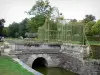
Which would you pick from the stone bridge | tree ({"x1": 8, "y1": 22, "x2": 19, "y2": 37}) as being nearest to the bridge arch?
the stone bridge

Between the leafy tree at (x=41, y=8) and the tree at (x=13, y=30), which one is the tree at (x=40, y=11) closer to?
the leafy tree at (x=41, y=8)

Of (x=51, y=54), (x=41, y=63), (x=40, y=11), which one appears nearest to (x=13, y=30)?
(x=40, y=11)

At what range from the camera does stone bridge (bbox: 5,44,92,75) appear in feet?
78.1

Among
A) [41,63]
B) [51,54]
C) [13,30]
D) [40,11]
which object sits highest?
[40,11]

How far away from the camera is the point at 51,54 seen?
1080 inches

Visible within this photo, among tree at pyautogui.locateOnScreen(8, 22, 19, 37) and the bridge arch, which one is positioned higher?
tree at pyautogui.locateOnScreen(8, 22, 19, 37)

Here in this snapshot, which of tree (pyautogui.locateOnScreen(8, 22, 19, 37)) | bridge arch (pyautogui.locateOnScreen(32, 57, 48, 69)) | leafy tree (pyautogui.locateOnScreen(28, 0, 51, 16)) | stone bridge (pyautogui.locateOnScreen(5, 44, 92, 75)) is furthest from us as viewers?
tree (pyautogui.locateOnScreen(8, 22, 19, 37))

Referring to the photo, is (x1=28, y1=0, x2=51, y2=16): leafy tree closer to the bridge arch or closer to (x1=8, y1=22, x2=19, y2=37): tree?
the bridge arch

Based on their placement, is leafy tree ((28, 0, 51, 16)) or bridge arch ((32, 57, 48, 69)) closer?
bridge arch ((32, 57, 48, 69))

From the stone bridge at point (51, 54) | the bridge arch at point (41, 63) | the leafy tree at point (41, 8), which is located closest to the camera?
the stone bridge at point (51, 54)

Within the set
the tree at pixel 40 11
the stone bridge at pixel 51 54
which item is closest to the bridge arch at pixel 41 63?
the stone bridge at pixel 51 54

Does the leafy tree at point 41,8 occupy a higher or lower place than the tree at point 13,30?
higher

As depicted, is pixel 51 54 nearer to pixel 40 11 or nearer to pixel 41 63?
pixel 41 63

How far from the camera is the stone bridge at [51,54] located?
2380 centimetres
